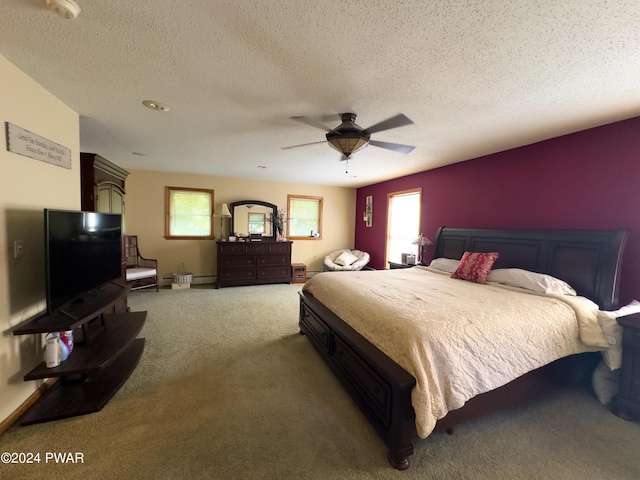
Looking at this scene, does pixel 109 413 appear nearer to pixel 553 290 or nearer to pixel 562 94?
pixel 553 290

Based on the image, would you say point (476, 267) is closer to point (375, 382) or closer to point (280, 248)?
point (375, 382)

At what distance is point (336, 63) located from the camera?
1.66 m

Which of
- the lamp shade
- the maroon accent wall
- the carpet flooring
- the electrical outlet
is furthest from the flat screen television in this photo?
the maroon accent wall

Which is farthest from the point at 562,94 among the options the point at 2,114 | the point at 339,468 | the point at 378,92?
the point at 2,114

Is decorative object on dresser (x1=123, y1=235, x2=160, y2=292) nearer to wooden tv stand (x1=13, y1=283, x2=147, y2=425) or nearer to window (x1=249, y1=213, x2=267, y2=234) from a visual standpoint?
window (x1=249, y1=213, x2=267, y2=234)

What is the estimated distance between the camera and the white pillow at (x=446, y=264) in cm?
354

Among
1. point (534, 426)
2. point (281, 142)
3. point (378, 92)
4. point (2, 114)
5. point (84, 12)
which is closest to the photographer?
point (84, 12)

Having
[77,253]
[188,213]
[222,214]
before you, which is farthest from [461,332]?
[188,213]

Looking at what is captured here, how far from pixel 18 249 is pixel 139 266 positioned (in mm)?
3800

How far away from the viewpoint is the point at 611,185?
2.48m

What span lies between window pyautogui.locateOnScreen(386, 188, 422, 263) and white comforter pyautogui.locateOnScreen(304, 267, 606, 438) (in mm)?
2628

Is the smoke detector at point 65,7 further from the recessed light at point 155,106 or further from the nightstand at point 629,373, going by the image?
the nightstand at point 629,373

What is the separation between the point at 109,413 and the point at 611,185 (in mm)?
4718

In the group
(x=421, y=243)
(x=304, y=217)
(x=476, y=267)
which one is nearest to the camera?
(x=476, y=267)
